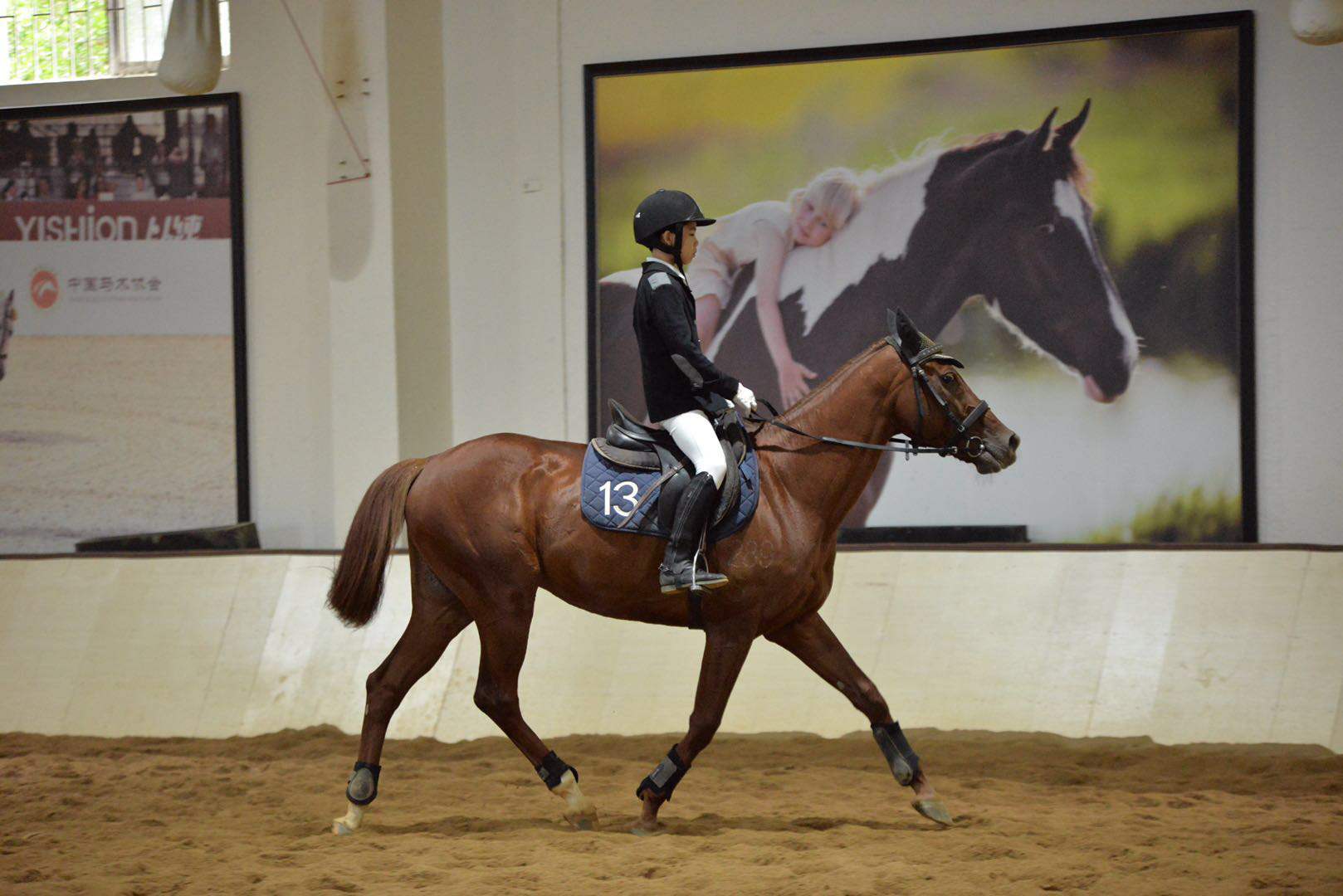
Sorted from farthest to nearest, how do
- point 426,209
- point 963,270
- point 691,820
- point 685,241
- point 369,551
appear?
point 426,209
point 963,270
point 369,551
point 691,820
point 685,241

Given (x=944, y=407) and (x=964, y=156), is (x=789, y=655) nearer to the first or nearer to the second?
(x=944, y=407)

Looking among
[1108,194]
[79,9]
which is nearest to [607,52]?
[1108,194]

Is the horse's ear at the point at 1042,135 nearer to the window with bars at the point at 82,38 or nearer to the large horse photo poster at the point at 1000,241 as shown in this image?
the large horse photo poster at the point at 1000,241

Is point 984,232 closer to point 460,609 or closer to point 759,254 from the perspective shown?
point 759,254

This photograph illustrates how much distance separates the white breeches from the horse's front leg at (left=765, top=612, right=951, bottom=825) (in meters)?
0.67

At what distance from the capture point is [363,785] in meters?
4.50

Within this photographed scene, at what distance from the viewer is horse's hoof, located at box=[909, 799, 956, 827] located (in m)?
4.36

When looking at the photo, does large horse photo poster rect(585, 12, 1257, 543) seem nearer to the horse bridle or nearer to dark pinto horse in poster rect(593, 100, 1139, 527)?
dark pinto horse in poster rect(593, 100, 1139, 527)

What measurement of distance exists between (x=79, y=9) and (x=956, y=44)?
576 cm

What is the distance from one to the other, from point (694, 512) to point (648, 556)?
30 cm

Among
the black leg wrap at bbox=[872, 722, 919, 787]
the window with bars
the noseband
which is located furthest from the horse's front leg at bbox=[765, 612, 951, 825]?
the window with bars

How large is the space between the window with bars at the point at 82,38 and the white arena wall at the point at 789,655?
360 centimetres

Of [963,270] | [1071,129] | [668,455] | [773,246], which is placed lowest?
[668,455]

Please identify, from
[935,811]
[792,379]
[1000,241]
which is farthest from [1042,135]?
[935,811]
